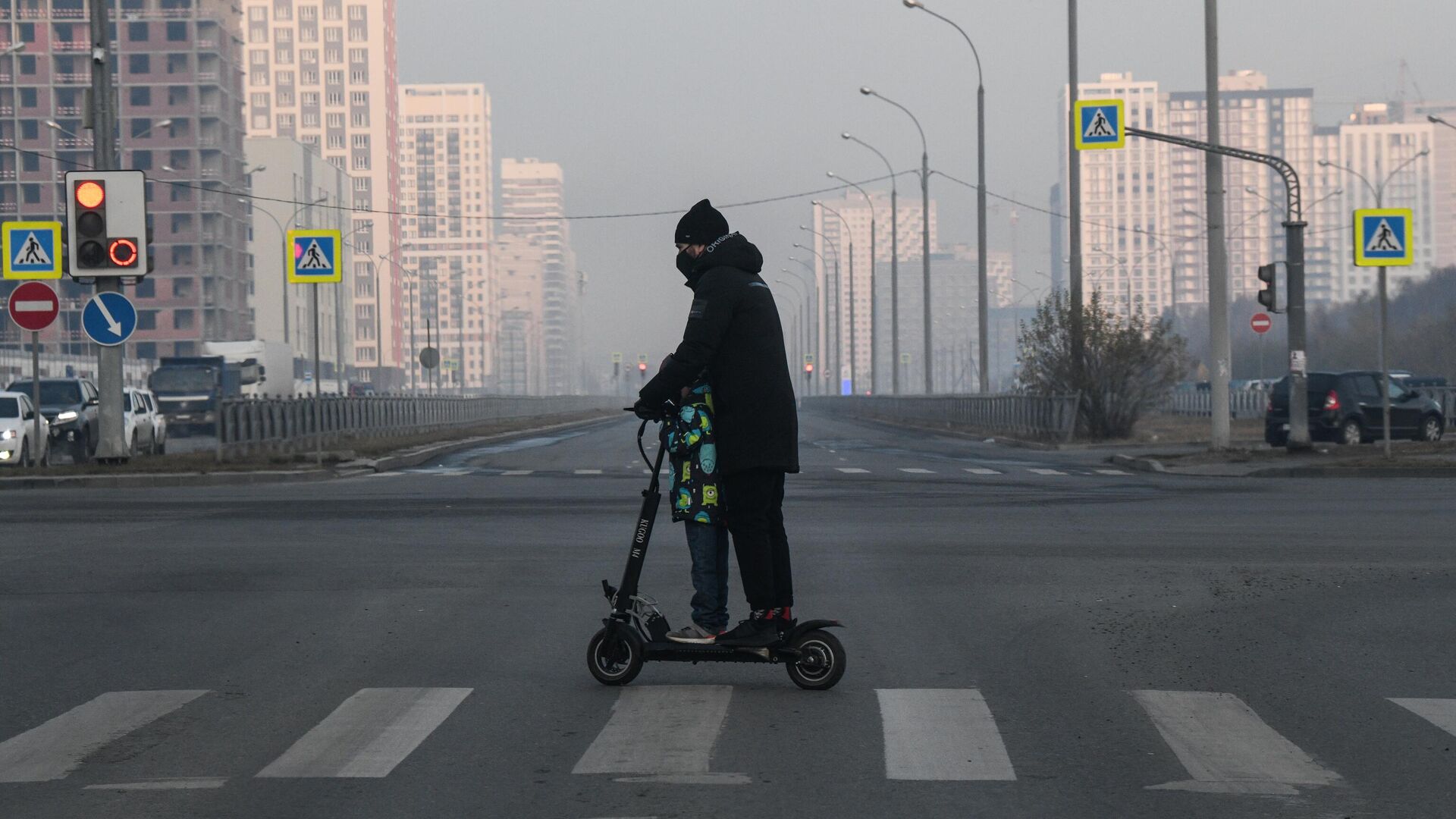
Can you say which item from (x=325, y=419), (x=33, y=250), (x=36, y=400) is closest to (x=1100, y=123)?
(x=33, y=250)

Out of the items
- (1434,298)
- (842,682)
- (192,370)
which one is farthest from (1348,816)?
(1434,298)

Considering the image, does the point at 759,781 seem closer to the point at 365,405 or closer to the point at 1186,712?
the point at 1186,712

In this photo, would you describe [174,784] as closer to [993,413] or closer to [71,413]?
[71,413]

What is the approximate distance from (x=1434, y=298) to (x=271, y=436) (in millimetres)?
109234

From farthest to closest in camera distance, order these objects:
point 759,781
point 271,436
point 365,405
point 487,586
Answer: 1. point 365,405
2. point 271,436
3. point 487,586
4. point 759,781

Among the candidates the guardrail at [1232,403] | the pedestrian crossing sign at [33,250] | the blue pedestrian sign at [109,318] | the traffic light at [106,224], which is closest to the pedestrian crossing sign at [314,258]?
the traffic light at [106,224]

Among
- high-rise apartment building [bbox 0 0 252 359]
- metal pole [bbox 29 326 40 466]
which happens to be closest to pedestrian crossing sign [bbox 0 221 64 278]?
metal pole [bbox 29 326 40 466]

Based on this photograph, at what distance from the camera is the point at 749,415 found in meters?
6.92

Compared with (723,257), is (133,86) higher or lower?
higher

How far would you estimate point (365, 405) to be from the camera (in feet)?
136

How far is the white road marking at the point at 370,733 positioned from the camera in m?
5.66

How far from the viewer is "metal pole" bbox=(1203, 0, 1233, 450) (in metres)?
26.8

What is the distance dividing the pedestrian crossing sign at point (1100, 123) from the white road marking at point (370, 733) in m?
22.4

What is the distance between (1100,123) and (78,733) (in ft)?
78.6
